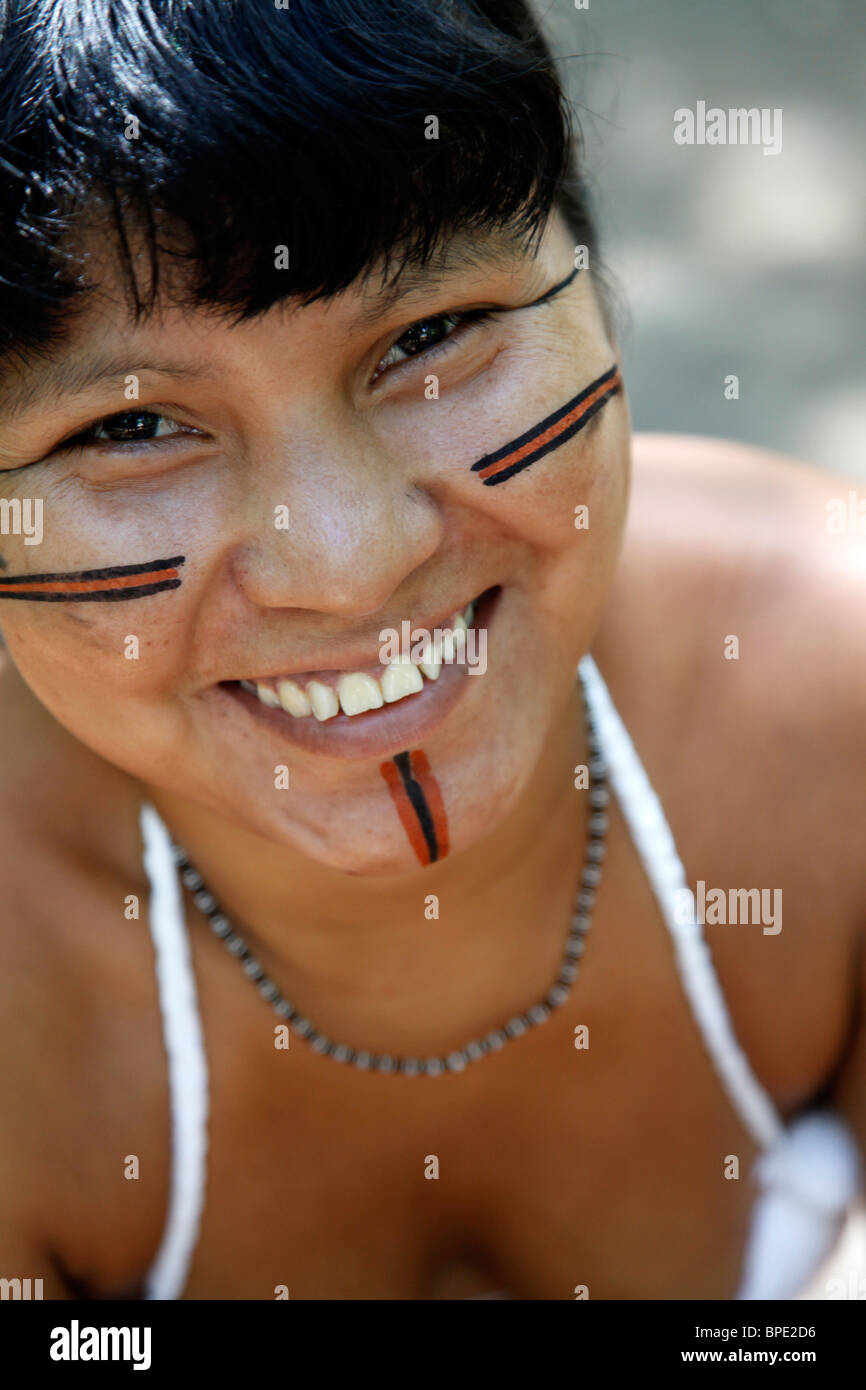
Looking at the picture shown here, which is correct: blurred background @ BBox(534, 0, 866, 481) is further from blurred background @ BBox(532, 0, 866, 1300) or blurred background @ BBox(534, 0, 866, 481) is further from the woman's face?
the woman's face

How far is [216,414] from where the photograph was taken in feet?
3.92

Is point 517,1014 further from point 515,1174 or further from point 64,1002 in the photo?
point 64,1002

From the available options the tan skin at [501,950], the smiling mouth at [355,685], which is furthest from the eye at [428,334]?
the smiling mouth at [355,685]

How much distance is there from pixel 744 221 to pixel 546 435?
3.12 meters

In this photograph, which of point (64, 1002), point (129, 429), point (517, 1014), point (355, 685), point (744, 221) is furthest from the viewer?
point (744, 221)

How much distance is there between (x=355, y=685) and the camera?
1.34 meters

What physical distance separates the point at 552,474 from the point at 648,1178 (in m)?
0.91

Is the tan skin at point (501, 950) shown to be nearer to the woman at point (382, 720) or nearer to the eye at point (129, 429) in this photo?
the woman at point (382, 720)

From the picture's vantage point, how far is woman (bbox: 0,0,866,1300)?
114cm

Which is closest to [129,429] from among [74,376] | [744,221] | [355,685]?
[74,376]

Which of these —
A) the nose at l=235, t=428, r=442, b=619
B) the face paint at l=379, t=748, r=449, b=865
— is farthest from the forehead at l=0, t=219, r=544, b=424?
the face paint at l=379, t=748, r=449, b=865

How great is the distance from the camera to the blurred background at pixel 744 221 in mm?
3887

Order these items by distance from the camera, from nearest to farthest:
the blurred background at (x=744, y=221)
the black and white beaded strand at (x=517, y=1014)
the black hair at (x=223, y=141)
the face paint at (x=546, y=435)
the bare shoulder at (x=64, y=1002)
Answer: the black hair at (x=223, y=141) < the face paint at (x=546, y=435) < the bare shoulder at (x=64, y=1002) < the black and white beaded strand at (x=517, y=1014) < the blurred background at (x=744, y=221)

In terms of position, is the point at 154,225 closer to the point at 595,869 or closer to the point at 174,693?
the point at 174,693
